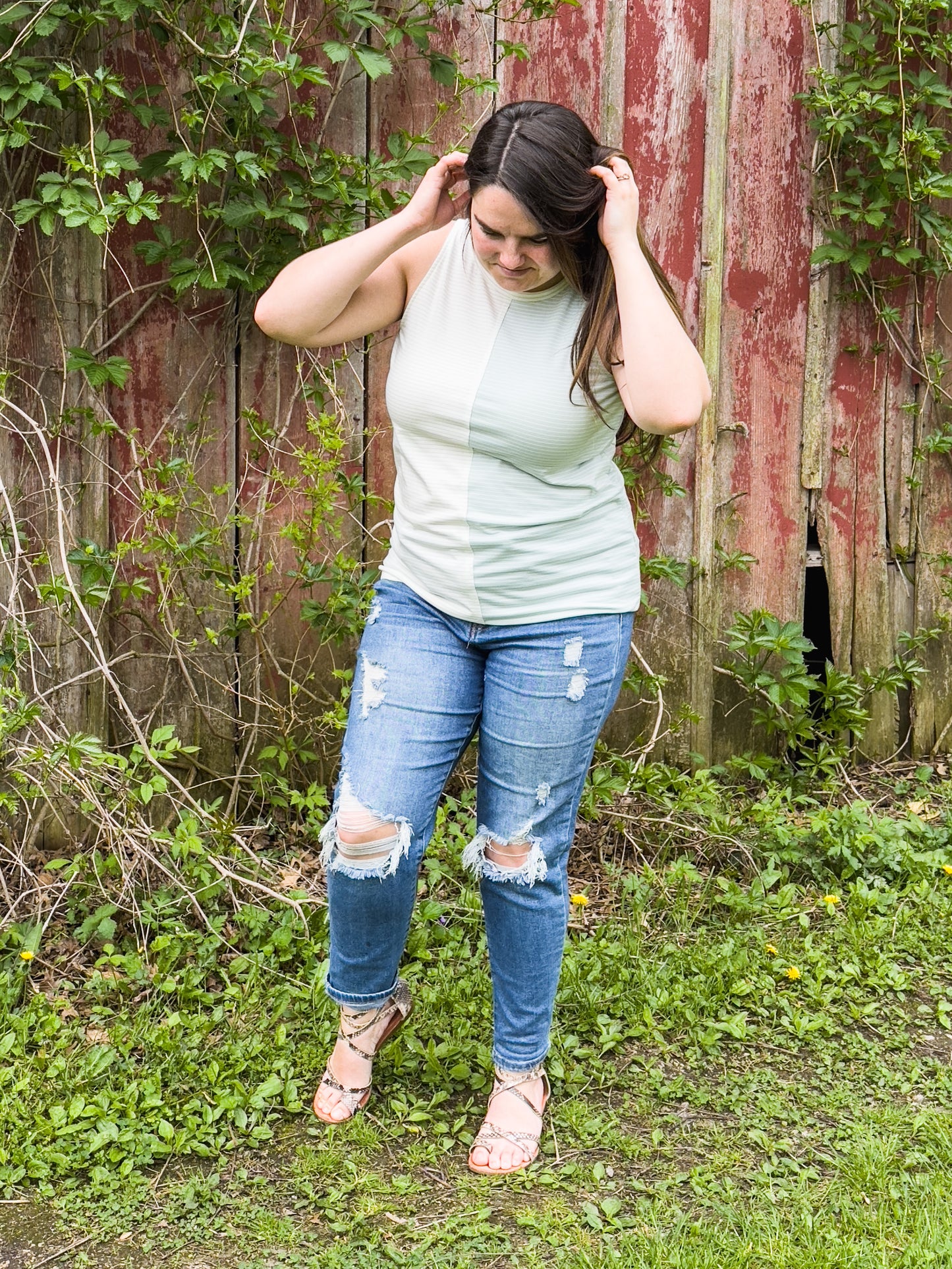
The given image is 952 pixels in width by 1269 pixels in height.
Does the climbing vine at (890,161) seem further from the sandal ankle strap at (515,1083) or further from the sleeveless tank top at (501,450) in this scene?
the sandal ankle strap at (515,1083)

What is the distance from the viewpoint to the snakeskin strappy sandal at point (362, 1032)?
7.66 feet

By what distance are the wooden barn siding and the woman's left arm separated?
132cm

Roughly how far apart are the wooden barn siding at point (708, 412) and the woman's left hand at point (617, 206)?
1317 mm

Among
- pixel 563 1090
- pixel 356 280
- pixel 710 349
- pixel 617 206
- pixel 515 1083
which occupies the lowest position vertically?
pixel 563 1090

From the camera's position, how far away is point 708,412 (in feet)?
11.6

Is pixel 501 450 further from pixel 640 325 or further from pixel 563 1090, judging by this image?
pixel 563 1090

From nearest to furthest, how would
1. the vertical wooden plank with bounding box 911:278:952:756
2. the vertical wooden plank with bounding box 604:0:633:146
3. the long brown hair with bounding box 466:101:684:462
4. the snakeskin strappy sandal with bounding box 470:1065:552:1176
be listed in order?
the long brown hair with bounding box 466:101:684:462, the snakeskin strappy sandal with bounding box 470:1065:552:1176, the vertical wooden plank with bounding box 604:0:633:146, the vertical wooden plank with bounding box 911:278:952:756

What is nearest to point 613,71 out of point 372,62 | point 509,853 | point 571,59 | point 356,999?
point 571,59

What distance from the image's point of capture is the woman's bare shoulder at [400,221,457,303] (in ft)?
7.18

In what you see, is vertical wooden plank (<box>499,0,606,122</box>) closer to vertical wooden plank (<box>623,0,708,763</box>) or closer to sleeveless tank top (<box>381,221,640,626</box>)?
vertical wooden plank (<box>623,0,708,763</box>)

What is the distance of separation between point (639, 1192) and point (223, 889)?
4.20 feet

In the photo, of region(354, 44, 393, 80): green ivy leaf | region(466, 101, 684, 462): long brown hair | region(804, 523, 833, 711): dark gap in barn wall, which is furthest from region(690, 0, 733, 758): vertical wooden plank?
region(466, 101, 684, 462): long brown hair

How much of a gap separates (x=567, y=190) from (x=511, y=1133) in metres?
1.77

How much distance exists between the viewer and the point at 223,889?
2.96 m
